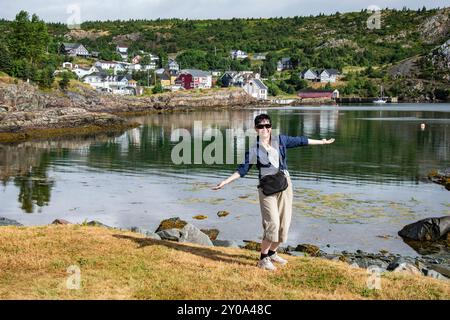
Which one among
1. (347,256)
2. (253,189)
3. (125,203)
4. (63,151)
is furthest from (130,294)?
(63,151)

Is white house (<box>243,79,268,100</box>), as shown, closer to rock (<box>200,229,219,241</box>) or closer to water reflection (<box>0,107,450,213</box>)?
water reflection (<box>0,107,450,213</box>)

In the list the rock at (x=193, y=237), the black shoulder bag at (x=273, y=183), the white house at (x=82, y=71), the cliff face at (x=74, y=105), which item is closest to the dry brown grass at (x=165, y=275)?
the black shoulder bag at (x=273, y=183)

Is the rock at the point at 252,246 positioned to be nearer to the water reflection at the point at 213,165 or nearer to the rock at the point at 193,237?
the rock at the point at 193,237

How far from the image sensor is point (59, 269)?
1238 centimetres

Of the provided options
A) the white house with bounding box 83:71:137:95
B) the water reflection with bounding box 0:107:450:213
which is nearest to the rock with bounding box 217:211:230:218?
the water reflection with bounding box 0:107:450:213

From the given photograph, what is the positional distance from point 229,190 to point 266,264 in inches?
966

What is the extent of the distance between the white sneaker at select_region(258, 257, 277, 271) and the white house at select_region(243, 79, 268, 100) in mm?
174945

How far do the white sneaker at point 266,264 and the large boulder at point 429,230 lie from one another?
14.7 meters

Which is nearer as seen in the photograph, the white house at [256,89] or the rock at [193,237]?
the rock at [193,237]

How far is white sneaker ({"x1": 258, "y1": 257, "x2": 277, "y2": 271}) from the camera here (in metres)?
12.3

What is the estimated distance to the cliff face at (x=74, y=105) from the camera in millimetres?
81625

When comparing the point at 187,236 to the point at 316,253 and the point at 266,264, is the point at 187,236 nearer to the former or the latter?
the point at 316,253

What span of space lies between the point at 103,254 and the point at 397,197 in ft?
82.7

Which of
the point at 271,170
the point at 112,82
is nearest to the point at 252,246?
the point at 271,170
